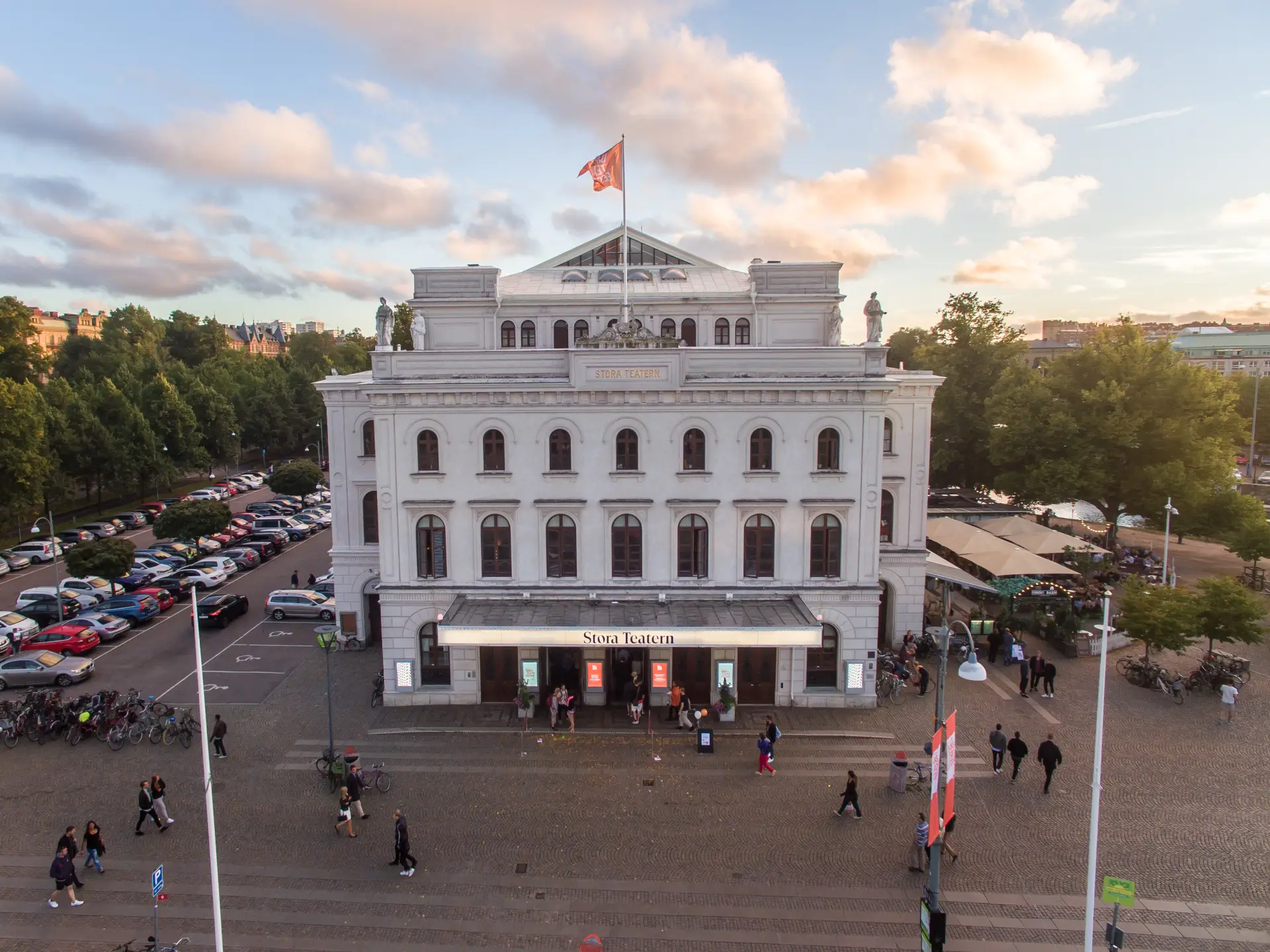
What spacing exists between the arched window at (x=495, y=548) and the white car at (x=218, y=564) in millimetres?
26618

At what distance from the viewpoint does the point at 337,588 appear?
3262 centimetres

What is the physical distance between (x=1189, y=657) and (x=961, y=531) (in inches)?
448

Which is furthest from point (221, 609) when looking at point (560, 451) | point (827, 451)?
point (827, 451)

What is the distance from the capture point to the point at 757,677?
86.9ft

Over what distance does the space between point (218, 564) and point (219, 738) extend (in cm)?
2504

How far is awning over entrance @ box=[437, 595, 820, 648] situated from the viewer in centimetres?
2395

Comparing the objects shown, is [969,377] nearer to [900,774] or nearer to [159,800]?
[900,774]

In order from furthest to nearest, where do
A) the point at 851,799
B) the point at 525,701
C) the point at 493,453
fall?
1. the point at 493,453
2. the point at 525,701
3. the point at 851,799

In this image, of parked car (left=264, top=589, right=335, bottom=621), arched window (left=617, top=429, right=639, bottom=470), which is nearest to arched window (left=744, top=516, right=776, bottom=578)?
arched window (left=617, top=429, right=639, bottom=470)

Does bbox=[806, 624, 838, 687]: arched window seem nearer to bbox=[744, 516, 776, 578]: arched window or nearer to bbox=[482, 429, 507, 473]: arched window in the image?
bbox=[744, 516, 776, 578]: arched window

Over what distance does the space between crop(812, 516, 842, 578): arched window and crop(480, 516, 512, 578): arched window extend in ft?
35.5

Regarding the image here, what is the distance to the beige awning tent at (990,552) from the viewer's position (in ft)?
113

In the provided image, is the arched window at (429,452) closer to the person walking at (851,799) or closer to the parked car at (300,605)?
the parked car at (300,605)

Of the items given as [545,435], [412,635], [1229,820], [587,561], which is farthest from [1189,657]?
[412,635]
